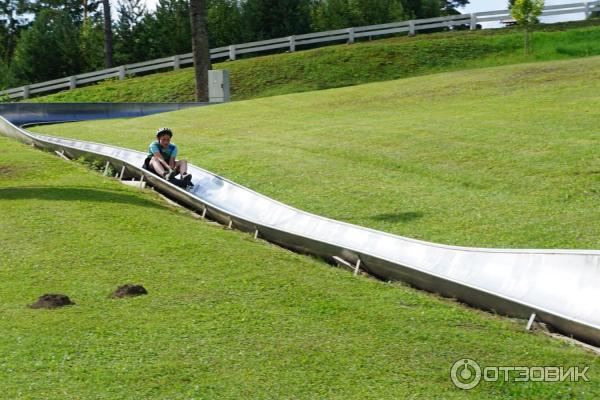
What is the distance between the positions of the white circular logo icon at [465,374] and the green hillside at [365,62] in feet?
104

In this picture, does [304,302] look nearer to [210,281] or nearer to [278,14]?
[210,281]

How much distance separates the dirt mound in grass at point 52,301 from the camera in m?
8.84

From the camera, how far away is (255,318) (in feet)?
27.9

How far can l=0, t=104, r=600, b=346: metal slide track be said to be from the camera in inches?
331

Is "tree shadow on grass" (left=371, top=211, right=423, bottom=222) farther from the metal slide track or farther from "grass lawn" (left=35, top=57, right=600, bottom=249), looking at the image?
the metal slide track

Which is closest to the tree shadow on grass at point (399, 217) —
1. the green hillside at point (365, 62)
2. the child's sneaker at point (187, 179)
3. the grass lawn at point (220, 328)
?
the grass lawn at point (220, 328)

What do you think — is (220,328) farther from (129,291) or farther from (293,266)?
(293,266)

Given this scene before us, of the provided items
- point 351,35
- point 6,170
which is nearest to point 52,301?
point 6,170

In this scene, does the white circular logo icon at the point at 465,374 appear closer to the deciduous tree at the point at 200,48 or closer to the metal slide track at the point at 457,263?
the metal slide track at the point at 457,263

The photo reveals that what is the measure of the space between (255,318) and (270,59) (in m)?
35.7

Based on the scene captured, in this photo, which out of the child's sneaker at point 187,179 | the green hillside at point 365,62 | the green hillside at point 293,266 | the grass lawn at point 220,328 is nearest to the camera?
the grass lawn at point 220,328

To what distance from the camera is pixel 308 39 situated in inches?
1802

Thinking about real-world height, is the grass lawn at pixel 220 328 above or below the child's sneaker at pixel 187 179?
below

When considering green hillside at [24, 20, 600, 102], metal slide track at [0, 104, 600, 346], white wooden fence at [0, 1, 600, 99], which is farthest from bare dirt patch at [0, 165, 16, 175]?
white wooden fence at [0, 1, 600, 99]
